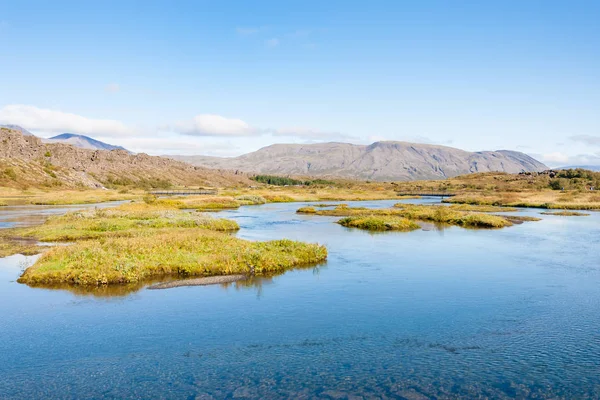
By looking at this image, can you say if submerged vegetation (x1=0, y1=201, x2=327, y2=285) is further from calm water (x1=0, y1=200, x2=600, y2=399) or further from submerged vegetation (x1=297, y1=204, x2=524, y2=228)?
submerged vegetation (x1=297, y1=204, x2=524, y2=228)

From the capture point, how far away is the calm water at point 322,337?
1412cm

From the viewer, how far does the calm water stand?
14.1 m

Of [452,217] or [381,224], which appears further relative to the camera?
[452,217]

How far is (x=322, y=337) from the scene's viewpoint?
18094 mm

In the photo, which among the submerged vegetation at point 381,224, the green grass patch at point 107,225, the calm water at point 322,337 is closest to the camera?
the calm water at point 322,337

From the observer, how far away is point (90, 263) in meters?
27.0

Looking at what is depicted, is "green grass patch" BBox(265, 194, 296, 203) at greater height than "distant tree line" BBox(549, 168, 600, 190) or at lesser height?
lesser

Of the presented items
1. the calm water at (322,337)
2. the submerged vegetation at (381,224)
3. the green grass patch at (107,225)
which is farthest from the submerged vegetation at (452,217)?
the calm water at (322,337)

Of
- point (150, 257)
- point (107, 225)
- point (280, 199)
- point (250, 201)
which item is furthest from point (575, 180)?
point (150, 257)

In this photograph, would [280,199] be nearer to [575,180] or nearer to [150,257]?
[150,257]

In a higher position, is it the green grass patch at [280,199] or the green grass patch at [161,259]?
the green grass patch at [280,199]

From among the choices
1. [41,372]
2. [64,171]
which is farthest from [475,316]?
[64,171]

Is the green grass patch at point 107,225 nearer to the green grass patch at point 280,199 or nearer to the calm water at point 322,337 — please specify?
the calm water at point 322,337

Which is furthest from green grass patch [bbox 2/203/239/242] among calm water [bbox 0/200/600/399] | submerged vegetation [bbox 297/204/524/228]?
submerged vegetation [bbox 297/204/524/228]
